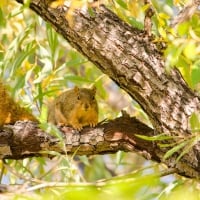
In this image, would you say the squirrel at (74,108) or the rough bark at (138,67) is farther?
the squirrel at (74,108)

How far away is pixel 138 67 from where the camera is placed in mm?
2080

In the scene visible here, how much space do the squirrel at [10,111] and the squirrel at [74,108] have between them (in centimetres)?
29

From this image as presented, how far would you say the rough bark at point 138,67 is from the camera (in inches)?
81.8

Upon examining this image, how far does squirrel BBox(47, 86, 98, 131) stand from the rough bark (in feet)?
2.95

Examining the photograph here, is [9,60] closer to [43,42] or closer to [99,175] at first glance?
[43,42]

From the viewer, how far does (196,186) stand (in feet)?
7.24

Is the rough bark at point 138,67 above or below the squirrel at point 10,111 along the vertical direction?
above

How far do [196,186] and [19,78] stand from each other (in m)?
0.92

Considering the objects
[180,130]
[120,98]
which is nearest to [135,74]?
[180,130]

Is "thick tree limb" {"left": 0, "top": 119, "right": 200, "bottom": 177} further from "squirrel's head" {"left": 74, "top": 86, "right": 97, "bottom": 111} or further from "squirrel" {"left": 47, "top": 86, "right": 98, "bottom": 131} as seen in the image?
"squirrel's head" {"left": 74, "top": 86, "right": 97, "bottom": 111}

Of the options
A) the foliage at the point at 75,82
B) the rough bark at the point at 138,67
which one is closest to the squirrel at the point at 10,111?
the foliage at the point at 75,82

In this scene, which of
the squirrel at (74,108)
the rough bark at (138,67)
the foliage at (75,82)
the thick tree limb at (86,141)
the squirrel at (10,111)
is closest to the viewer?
the foliage at (75,82)

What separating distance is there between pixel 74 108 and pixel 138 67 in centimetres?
115

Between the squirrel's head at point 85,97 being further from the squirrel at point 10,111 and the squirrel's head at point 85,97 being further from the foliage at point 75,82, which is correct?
the squirrel at point 10,111
